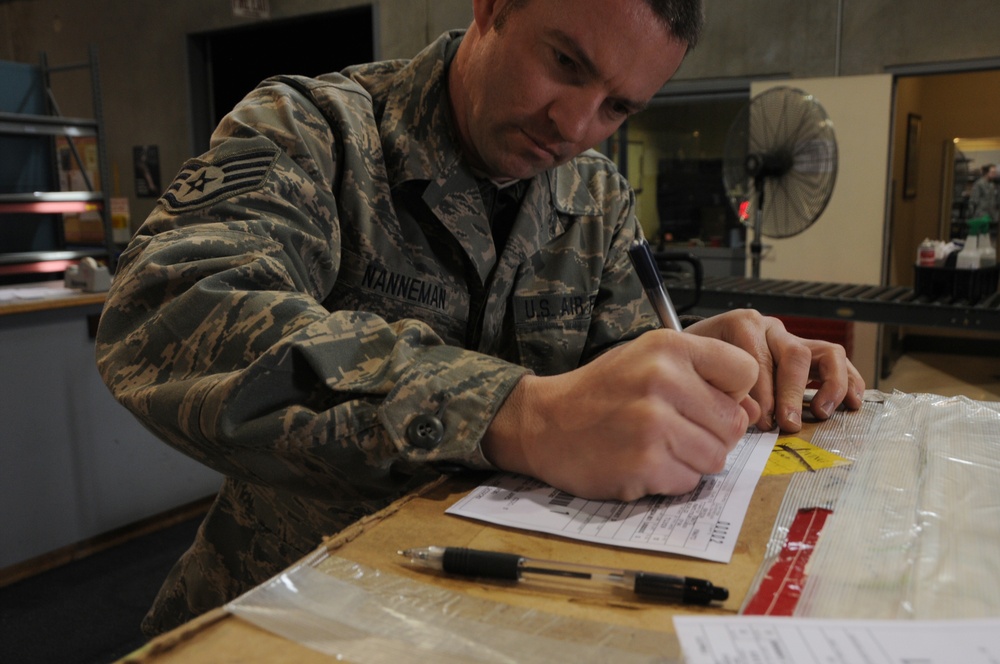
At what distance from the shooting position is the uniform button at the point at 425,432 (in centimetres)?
62

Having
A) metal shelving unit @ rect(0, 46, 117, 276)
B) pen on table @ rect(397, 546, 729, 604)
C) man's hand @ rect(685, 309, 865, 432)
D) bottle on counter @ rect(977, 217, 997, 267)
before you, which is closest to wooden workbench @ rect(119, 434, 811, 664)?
pen on table @ rect(397, 546, 729, 604)

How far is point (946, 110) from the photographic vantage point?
512cm

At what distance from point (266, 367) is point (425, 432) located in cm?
14

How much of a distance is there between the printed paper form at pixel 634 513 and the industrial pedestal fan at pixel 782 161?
2.86 m

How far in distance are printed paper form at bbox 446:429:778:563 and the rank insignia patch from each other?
0.41 m

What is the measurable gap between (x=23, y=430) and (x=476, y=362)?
2.26 m

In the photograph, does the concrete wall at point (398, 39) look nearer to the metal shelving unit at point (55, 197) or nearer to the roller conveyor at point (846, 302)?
the roller conveyor at point (846, 302)

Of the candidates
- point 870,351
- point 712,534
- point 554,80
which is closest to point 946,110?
point 870,351

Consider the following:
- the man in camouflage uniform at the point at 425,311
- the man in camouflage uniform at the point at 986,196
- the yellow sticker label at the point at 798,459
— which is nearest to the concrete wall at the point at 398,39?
the man in camouflage uniform at the point at 986,196

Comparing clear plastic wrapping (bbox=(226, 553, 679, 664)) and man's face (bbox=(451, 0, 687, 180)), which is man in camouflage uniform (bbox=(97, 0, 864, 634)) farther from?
clear plastic wrapping (bbox=(226, 553, 679, 664))

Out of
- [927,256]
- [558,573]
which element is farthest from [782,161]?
[558,573]

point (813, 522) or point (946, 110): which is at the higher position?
point (946, 110)

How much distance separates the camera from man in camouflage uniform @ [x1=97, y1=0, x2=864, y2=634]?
619 millimetres

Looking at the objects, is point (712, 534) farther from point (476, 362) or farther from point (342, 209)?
point (342, 209)
